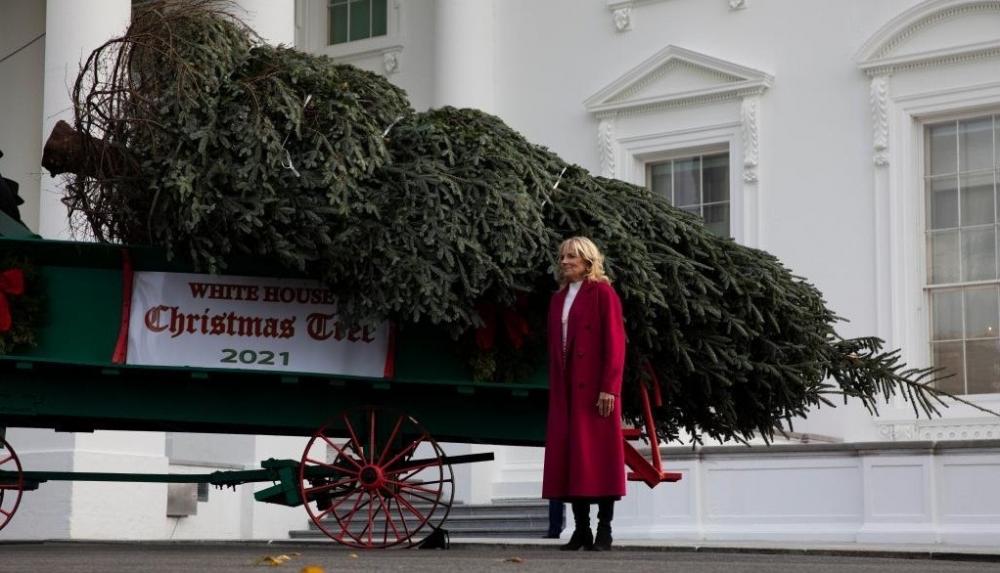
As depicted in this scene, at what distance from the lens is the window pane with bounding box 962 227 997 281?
61.3 ft

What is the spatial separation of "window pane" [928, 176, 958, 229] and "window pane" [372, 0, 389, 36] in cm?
810

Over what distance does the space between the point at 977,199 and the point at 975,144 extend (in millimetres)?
608

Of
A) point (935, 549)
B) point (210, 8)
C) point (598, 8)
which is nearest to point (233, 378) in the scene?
point (210, 8)

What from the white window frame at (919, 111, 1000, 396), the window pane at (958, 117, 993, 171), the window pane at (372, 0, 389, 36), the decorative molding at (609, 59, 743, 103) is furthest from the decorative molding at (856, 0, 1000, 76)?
the window pane at (372, 0, 389, 36)

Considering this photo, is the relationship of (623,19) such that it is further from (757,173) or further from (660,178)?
(757,173)

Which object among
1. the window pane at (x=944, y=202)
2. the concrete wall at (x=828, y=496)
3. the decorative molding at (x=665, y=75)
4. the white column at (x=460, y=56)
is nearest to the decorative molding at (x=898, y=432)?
the concrete wall at (x=828, y=496)

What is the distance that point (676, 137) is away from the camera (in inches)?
808

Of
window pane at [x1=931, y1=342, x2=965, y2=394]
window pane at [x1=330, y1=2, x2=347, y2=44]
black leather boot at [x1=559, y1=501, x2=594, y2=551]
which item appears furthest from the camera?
window pane at [x1=330, y1=2, x2=347, y2=44]

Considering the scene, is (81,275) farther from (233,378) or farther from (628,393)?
(628,393)

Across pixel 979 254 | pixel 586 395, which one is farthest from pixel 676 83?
pixel 586 395

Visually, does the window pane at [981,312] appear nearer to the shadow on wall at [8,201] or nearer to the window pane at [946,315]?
the window pane at [946,315]

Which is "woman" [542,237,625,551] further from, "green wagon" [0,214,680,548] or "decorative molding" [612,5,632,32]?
"decorative molding" [612,5,632,32]

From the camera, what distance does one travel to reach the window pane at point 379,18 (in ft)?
76.6

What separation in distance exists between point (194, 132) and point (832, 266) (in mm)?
11693
